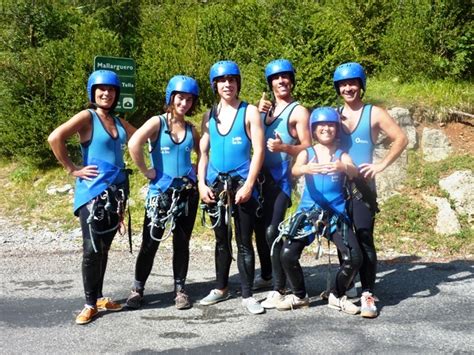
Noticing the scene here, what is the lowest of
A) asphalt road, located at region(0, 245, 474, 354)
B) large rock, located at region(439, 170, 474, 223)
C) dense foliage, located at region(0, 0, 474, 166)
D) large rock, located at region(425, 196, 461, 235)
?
asphalt road, located at region(0, 245, 474, 354)

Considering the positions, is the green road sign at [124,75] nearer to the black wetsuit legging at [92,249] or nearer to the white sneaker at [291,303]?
the black wetsuit legging at [92,249]

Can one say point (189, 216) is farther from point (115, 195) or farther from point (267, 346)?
point (267, 346)

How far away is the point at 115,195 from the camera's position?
488 cm

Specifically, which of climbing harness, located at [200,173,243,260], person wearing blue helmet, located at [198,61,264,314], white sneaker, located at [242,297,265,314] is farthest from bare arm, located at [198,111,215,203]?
white sneaker, located at [242,297,265,314]

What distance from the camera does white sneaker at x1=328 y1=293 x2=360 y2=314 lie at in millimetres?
4871

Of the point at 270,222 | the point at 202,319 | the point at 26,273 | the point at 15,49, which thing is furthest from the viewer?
the point at 15,49

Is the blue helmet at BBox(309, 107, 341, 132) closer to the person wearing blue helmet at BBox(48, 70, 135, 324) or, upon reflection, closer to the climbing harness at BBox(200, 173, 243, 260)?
the climbing harness at BBox(200, 173, 243, 260)

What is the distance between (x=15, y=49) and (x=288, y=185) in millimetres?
9499

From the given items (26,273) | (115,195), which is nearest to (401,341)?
(115,195)

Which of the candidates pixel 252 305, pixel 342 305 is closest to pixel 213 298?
pixel 252 305

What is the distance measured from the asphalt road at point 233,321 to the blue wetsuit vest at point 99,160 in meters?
1.10

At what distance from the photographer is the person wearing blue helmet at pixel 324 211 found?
478 centimetres

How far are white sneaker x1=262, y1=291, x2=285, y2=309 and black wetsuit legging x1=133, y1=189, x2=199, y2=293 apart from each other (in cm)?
81

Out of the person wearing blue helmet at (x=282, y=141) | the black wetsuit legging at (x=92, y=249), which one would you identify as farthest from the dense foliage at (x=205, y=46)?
the black wetsuit legging at (x=92, y=249)
